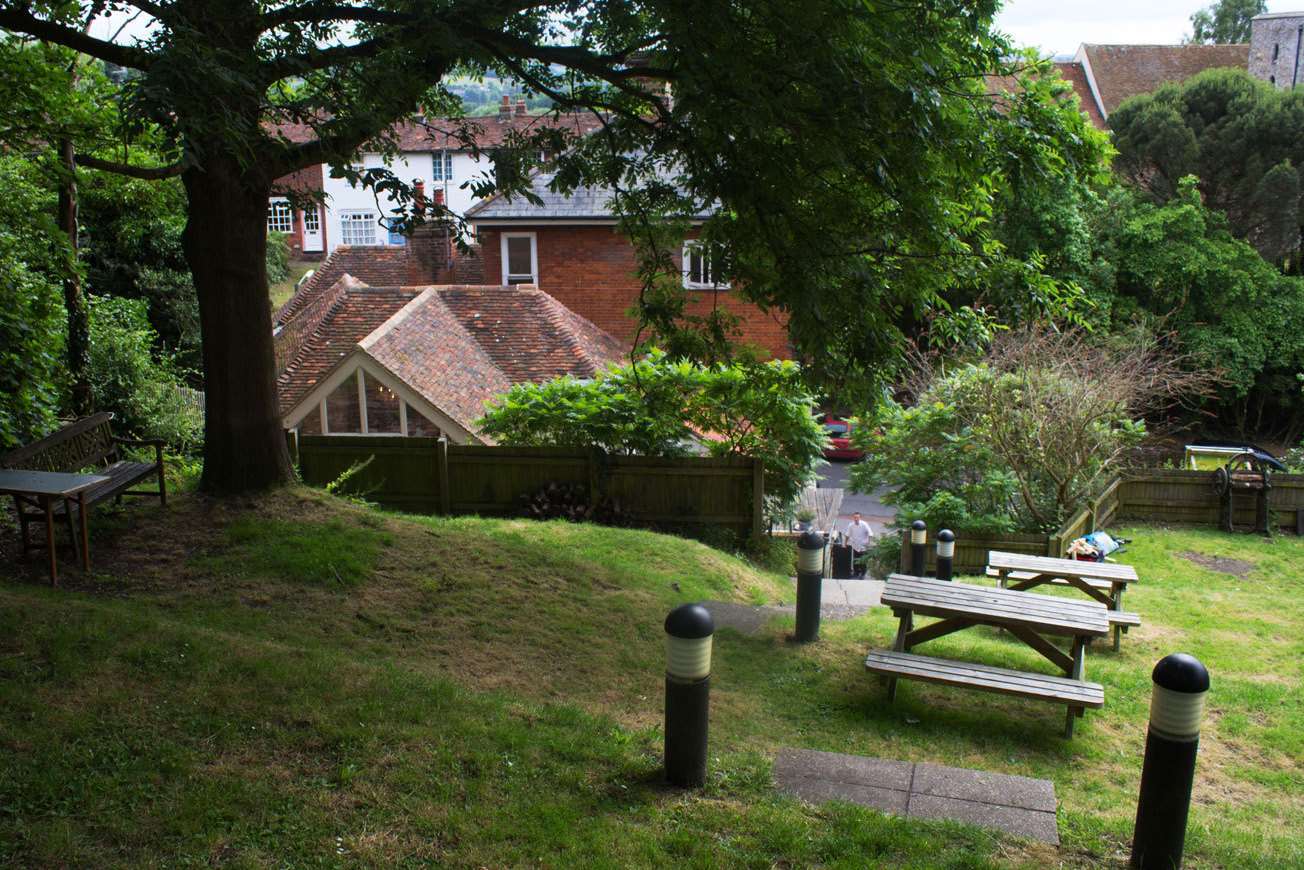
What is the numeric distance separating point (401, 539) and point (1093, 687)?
20.1 ft

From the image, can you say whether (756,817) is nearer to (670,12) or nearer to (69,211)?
(670,12)

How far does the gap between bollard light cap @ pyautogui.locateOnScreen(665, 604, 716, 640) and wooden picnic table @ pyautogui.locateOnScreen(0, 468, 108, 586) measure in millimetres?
4904

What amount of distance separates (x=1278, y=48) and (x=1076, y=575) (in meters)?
36.7

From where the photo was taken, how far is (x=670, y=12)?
6.53m

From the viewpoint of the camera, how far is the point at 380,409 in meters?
19.2

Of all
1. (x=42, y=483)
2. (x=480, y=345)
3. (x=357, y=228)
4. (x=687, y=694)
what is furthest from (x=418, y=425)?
(x=357, y=228)

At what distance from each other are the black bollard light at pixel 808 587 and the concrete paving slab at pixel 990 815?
3.62 meters

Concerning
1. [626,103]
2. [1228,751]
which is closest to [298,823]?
[1228,751]

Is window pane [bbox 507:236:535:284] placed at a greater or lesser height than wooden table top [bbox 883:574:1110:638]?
greater

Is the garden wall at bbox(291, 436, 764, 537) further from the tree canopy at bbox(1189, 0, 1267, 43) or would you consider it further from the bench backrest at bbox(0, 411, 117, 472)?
the tree canopy at bbox(1189, 0, 1267, 43)

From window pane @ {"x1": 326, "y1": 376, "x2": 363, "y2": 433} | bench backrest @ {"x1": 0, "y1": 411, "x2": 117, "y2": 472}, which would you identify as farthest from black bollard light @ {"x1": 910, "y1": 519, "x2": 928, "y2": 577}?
window pane @ {"x1": 326, "y1": 376, "x2": 363, "y2": 433}

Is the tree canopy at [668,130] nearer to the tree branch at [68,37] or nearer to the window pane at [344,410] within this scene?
the tree branch at [68,37]

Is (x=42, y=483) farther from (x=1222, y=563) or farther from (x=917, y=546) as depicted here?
(x=1222, y=563)

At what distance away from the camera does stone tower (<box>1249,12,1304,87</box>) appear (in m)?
36.0
